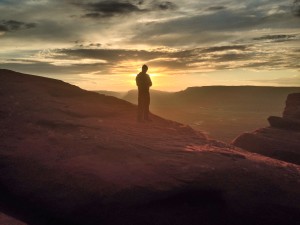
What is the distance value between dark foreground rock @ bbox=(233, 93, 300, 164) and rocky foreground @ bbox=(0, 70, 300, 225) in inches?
200

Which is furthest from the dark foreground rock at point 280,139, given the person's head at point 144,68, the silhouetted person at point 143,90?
the person's head at point 144,68

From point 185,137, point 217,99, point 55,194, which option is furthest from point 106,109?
point 217,99

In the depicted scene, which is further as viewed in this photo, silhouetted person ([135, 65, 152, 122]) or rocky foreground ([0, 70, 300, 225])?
silhouetted person ([135, 65, 152, 122])

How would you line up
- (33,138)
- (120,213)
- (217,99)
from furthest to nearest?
(217,99) → (33,138) → (120,213)

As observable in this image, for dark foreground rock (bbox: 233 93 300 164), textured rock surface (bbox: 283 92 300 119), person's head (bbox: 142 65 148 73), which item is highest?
person's head (bbox: 142 65 148 73)

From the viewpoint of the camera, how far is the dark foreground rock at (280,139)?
49.5 feet

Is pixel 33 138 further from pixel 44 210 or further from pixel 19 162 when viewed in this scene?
pixel 44 210

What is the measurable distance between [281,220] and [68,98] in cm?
998

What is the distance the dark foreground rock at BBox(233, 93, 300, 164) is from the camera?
15.1 m

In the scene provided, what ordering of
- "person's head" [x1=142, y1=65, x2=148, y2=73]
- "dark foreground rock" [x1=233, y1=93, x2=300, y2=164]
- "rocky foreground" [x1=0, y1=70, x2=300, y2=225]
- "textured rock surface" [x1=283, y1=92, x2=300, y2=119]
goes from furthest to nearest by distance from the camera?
1. "textured rock surface" [x1=283, y1=92, x2=300, y2=119]
2. "dark foreground rock" [x1=233, y1=93, x2=300, y2=164]
3. "person's head" [x1=142, y1=65, x2=148, y2=73]
4. "rocky foreground" [x1=0, y1=70, x2=300, y2=225]

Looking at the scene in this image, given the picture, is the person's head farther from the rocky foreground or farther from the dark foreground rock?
the dark foreground rock

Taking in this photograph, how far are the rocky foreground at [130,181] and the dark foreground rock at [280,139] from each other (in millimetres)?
5085

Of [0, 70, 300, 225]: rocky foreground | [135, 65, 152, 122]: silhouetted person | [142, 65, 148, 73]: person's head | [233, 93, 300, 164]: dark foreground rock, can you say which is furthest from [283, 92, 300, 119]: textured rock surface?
[0, 70, 300, 225]: rocky foreground

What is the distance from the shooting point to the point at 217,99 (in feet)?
345
